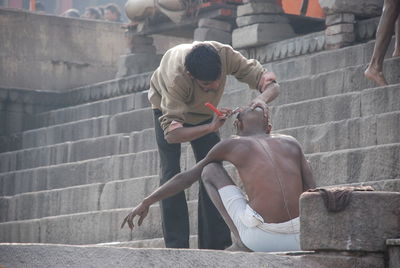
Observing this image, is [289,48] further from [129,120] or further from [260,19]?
[129,120]

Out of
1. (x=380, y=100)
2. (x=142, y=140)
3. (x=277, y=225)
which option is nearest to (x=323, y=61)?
(x=380, y=100)

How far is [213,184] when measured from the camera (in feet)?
23.8

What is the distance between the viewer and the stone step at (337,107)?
9.28 meters

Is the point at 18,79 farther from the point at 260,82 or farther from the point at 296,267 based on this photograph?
the point at 296,267

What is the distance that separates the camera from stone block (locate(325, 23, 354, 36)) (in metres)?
11.4

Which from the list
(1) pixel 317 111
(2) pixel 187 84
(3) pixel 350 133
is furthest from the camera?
(1) pixel 317 111

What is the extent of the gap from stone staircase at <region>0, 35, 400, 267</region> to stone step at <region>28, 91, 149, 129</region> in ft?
0.05

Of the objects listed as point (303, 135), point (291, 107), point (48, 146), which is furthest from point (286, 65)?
point (48, 146)

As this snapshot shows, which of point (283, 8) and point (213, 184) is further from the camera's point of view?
point (283, 8)

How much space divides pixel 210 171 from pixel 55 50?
10160 mm

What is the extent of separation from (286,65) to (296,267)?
18.1 ft

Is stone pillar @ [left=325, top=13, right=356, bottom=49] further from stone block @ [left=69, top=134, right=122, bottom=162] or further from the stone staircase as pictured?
stone block @ [left=69, top=134, right=122, bottom=162]

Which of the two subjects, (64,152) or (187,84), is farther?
(64,152)

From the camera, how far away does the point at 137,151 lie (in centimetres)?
1198
